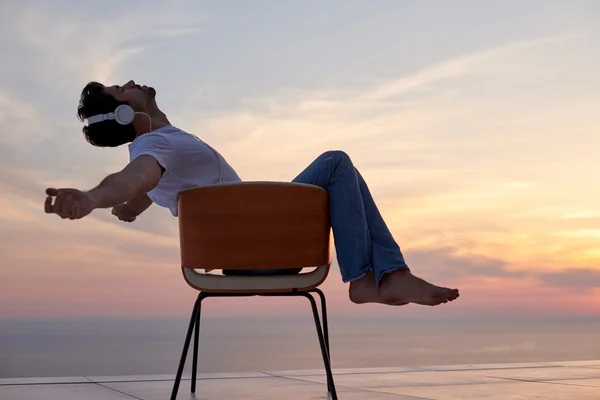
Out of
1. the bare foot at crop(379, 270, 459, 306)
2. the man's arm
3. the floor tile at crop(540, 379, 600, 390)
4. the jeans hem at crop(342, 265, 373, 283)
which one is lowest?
the floor tile at crop(540, 379, 600, 390)

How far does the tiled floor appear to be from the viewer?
326cm

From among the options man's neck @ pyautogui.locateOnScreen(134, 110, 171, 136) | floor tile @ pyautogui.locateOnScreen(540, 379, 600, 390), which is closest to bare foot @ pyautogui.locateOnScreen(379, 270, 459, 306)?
man's neck @ pyautogui.locateOnScreen(134, 110, 171, 136)

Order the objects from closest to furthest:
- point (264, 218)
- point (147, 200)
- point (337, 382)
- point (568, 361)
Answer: point (264, 218)
point (147, 200)
point (337, 382)
point (568, 361)

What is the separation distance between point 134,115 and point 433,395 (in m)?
1.72

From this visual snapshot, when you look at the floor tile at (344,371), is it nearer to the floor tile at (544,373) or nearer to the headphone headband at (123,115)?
the floor tile at (544,373)

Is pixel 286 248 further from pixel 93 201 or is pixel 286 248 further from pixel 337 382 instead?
pixel 337 382

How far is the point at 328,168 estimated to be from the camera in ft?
8.25

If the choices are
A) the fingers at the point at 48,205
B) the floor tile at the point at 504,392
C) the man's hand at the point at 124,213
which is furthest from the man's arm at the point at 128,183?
the floor tile at the point at 504,392

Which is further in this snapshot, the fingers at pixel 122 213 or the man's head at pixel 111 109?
the fingers at pixel 122 213

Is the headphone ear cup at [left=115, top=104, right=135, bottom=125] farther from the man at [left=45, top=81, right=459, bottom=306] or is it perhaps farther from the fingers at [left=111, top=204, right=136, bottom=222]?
the fingers at [left=111, top=204, right=136, bottom=222]

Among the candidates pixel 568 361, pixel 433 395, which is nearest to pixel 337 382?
pixel 433 395

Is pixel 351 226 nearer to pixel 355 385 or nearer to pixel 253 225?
pixel 253 225

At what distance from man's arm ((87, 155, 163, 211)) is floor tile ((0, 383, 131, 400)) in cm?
124

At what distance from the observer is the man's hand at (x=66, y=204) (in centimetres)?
198
